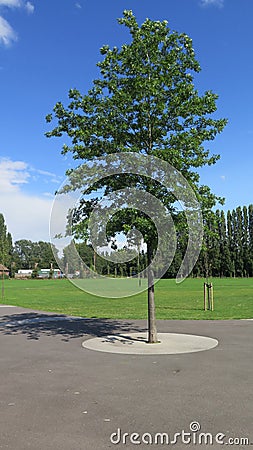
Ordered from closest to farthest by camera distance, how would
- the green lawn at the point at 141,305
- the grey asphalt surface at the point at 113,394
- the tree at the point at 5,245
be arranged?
the grey asphalt surface at the point at 113,394, the green lawn at the point at 141,305, the tree at the point at 5,245

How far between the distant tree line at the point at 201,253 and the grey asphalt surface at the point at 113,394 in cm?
234

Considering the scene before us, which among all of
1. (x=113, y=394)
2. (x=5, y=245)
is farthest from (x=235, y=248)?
(x=113, y=394)

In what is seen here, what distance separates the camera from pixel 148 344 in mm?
11023

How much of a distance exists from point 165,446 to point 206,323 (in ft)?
35.6

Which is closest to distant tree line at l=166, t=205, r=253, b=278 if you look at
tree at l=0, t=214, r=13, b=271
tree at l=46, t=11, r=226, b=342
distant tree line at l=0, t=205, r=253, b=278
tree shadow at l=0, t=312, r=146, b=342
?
distant tree line at l=0, t=205, r=253, b=278

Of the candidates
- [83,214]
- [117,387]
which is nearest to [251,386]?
[117,387]

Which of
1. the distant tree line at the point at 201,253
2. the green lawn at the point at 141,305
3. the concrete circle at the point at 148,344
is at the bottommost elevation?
the concrete circle at the point at 148,344

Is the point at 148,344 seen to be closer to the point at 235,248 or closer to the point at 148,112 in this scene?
the point at 148,112

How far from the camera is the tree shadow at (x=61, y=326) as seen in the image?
43.9ft

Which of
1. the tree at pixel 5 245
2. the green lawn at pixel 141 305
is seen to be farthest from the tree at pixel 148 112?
the tree at pixel 5 245

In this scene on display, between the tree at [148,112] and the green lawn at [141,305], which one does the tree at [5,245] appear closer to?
the green lawn at [141,305]

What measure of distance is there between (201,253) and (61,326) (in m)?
5.53

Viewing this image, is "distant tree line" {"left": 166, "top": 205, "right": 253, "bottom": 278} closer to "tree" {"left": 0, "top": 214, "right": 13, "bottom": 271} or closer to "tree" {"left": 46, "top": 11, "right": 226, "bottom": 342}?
"tree" {"left": 0, "top": 214, "right": 13, "bottom": 271}

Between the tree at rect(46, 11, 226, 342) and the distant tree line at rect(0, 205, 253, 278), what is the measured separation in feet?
2.55
